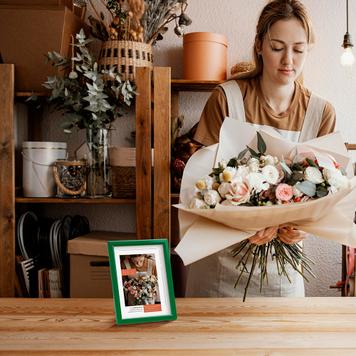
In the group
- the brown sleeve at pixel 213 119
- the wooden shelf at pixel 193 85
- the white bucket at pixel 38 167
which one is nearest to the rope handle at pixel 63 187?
the white bucket at pixel 38 167

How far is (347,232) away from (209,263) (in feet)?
2.03

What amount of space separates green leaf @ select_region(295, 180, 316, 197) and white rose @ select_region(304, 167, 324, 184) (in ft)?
0.03

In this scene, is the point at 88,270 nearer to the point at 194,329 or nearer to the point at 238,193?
the point at 194,329

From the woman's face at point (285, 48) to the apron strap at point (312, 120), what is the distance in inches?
5.9

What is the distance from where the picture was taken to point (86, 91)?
230cm

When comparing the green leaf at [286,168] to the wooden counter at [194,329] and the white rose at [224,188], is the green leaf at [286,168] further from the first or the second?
the wooden counter at [194,329]

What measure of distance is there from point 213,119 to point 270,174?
0.64 m

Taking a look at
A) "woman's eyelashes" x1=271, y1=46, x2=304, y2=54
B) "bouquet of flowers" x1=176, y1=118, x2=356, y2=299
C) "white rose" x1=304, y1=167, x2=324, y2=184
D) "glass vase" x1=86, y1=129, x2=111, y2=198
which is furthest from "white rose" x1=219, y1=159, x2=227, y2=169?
"glass vase" x1=86, y1=129, x2=111, y2=198

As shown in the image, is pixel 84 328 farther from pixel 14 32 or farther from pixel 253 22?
pixel 253 22

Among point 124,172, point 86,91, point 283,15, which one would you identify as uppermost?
point 283,15

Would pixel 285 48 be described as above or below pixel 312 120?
above

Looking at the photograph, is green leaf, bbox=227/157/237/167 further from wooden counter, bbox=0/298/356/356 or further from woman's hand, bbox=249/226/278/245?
wooden counter, bbox=0/298/356/356

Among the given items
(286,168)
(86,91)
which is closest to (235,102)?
(286,168)

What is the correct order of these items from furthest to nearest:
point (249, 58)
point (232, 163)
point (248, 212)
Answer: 1. point (249, 58)
2. point (232, 163)
3. point (248, 212)
